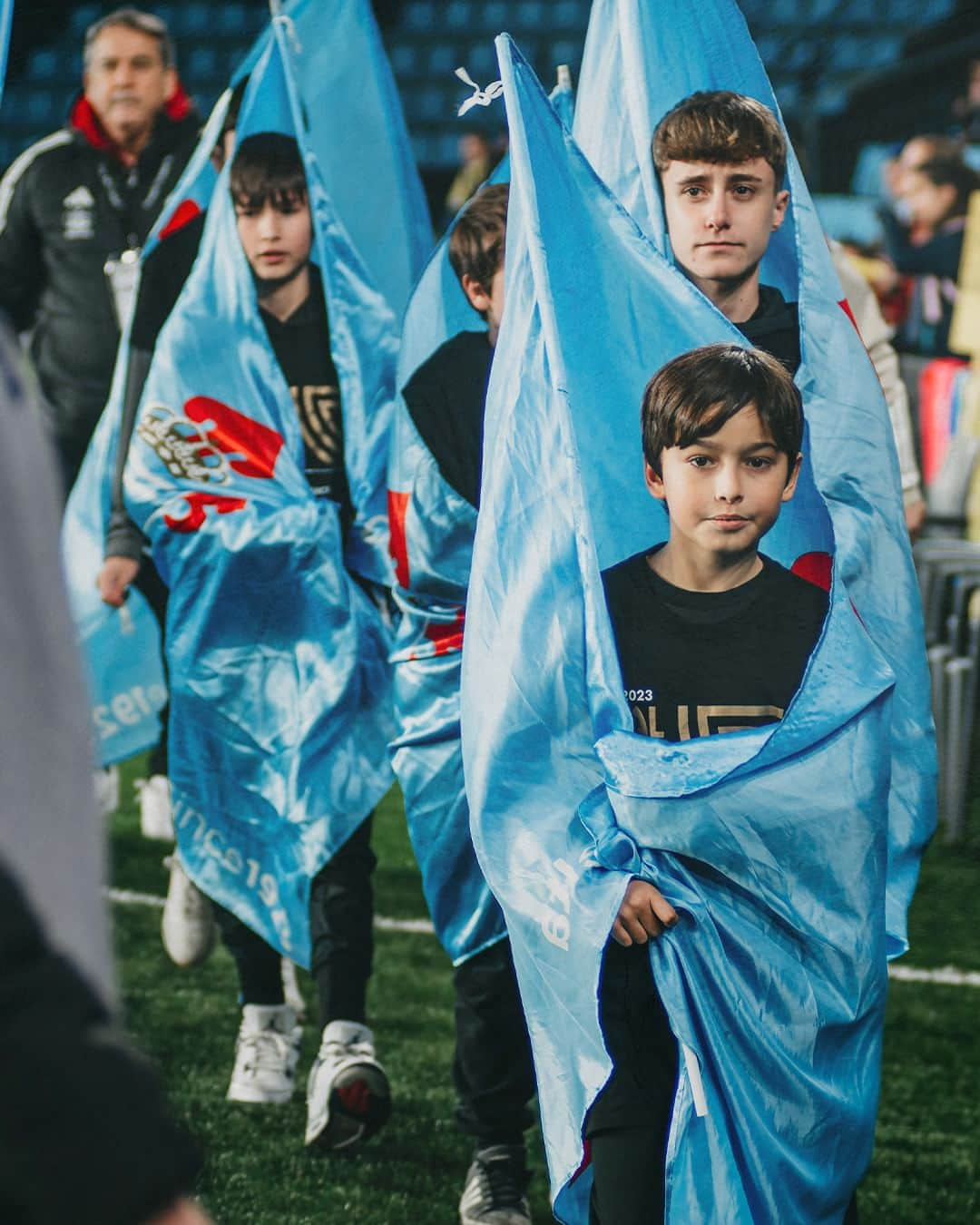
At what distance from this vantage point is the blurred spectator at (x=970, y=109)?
10.7 metres

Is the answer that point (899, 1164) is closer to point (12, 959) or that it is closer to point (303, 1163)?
point (303, 1163)

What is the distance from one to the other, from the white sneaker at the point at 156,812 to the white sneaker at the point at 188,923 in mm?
1378

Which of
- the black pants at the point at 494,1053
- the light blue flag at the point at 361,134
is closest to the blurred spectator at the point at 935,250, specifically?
the light blue flag at the point at 361,134

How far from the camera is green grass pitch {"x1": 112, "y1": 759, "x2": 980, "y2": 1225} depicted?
11.1 feet

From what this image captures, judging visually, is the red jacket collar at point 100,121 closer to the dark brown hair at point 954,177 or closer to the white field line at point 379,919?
the white field line at point 379,919

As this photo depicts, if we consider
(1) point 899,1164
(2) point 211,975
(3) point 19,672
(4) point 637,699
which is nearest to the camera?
(3) point 19,672

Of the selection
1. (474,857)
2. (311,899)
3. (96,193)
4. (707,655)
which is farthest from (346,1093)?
(96,193)

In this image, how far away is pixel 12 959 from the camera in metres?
0.81

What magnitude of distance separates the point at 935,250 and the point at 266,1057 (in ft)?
22.5

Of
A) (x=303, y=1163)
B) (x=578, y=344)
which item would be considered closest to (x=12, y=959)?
(x=578, y=344)

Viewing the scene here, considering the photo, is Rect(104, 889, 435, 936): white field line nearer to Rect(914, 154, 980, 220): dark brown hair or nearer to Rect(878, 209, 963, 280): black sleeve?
Rect(878, 209, 963, 280): black sleeve

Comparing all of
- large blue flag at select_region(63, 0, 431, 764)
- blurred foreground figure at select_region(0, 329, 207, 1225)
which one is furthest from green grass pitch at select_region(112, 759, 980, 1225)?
blurred foreground figure at select_region(0, 329, 207, 1225)

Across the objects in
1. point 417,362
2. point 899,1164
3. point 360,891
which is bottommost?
point 899,1164

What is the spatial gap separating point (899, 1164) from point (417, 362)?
1620 mm
